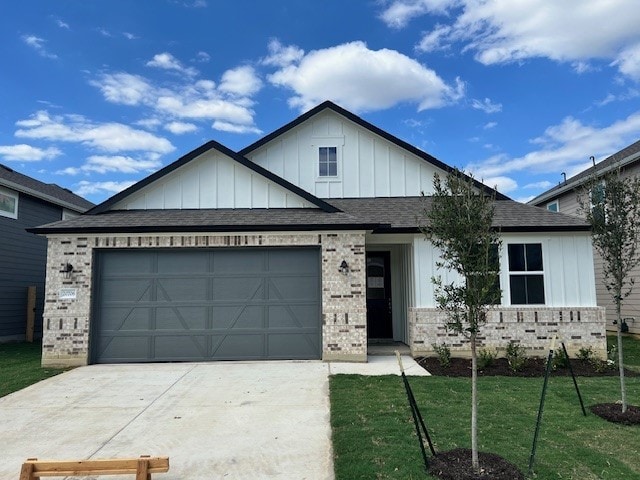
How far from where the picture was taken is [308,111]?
13305 mm

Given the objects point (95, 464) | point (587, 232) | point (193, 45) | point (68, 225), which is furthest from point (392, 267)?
point (193, 45)

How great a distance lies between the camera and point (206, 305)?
1002 cm

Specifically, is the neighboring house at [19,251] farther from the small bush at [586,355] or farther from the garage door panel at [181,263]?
the small bush at [586,355]

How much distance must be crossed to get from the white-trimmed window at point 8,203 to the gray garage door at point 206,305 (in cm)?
697

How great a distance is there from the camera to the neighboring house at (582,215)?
14.8 metres

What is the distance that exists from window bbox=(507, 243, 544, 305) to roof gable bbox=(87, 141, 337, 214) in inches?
194

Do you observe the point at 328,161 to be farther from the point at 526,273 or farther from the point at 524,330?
the point at 524,330

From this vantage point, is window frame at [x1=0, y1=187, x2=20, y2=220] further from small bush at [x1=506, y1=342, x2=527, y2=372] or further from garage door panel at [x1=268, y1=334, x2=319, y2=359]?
small bush at [x1=506, y1=342, x2=527, y2=372]

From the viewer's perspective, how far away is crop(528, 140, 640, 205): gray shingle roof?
47.9ft

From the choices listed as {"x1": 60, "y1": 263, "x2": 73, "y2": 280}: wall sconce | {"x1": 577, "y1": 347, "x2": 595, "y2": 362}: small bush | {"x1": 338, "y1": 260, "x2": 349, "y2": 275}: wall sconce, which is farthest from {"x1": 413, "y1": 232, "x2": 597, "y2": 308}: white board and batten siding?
{"x1": 60, "y1": 263, "x2": 73, "y2": 280}: wall sconce

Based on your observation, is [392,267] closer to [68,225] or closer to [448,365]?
[448,365]

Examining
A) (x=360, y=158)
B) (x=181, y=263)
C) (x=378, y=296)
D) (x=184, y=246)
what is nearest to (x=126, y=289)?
(x=181, y=263)

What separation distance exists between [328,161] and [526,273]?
6.22m

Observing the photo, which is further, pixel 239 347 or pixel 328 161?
pixel 328 161
